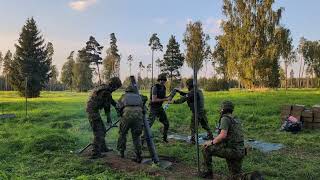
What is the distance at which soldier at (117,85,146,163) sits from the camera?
11.1 meters

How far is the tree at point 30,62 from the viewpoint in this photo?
5694 centimetres

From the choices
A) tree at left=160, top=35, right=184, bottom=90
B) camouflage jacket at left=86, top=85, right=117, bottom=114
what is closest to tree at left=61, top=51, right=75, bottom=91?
tree at left=160, top=35, right=184, bottom=90

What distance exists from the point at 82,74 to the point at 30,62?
39.8 m

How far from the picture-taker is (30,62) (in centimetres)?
5809

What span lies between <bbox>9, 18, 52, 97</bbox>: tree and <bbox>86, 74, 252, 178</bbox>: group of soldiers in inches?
1770

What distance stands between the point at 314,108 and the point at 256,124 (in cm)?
284

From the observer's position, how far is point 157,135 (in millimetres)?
16453

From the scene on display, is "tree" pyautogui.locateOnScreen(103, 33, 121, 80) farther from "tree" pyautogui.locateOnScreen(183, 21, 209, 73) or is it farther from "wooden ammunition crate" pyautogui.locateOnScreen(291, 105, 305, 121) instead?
"wooden ammunition crate" pyautogui.locateOnScreen(291, 105, 305, 121)

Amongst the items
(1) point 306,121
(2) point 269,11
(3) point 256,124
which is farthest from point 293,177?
(2) point 269,11

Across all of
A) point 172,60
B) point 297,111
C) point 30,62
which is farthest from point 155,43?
point 297,111

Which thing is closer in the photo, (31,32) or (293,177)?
(293,177)

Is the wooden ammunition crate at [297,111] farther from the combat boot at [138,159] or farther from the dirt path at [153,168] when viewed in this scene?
the combat boot at [138,159]

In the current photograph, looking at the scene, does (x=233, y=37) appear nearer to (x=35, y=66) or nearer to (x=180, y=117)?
(x=35, y=66)

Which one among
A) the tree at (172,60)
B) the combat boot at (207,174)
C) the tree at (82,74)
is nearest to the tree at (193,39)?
the tree at (172,60)
